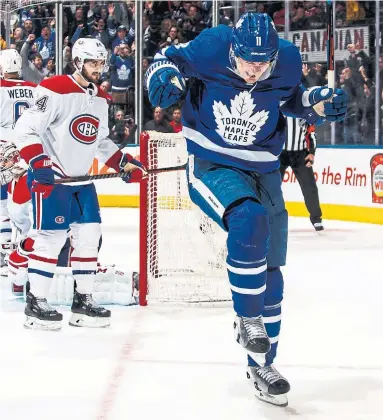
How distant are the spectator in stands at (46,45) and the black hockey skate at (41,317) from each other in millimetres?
7086

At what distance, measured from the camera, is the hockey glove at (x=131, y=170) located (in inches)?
146

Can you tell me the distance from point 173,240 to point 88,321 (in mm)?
755

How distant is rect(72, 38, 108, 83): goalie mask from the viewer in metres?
3.48

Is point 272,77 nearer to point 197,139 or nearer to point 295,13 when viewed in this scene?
point 197,139

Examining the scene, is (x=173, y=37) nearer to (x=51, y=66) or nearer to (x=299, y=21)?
(x=51, y=66)

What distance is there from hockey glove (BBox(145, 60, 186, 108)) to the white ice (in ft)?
2.64

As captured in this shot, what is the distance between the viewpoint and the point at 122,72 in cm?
1009

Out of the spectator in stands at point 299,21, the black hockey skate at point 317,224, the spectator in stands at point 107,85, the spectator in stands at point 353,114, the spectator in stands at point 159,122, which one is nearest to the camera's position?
the black hockey skate at point 317,224

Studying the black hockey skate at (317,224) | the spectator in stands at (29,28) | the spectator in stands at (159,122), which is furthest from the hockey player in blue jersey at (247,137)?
the spectator in stands at (29,28)

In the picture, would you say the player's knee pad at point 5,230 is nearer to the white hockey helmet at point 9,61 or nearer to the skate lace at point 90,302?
the white hockey helmet at point 9,61

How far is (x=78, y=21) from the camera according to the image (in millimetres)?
10367

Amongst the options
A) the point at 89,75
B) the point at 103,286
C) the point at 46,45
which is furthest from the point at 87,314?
the point at 46,45

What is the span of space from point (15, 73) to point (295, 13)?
16.3ft

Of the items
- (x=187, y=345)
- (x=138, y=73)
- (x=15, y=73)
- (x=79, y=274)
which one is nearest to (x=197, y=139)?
(x=187, y=345)
